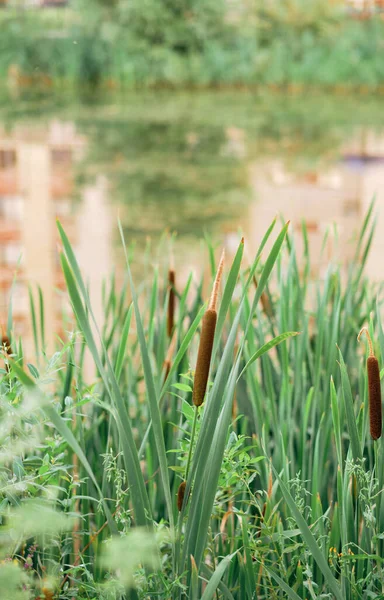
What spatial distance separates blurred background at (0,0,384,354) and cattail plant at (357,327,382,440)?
0.43 metres

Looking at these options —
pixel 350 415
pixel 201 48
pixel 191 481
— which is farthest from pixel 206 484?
pixel 201 48

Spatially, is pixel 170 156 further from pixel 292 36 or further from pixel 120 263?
pixel 292 36

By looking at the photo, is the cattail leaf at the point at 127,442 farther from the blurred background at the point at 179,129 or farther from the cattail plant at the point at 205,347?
the blurred background at the point at 179,129

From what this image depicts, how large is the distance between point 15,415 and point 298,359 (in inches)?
15.7

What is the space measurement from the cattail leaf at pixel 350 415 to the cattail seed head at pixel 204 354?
0.11 m

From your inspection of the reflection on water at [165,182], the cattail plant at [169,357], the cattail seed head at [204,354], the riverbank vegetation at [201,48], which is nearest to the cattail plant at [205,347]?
the cattail seed head at [204,354]

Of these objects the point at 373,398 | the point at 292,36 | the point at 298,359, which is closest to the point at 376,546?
the point at 373,398

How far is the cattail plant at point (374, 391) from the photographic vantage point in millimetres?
561

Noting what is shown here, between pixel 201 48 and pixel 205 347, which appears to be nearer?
pixel 205 347

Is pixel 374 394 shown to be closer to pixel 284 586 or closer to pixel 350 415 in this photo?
pixel 350 415

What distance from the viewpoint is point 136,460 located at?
58cm

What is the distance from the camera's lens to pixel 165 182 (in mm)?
5242

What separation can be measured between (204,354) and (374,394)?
0.43ft

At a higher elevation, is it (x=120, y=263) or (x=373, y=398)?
(x=373, y=398)
